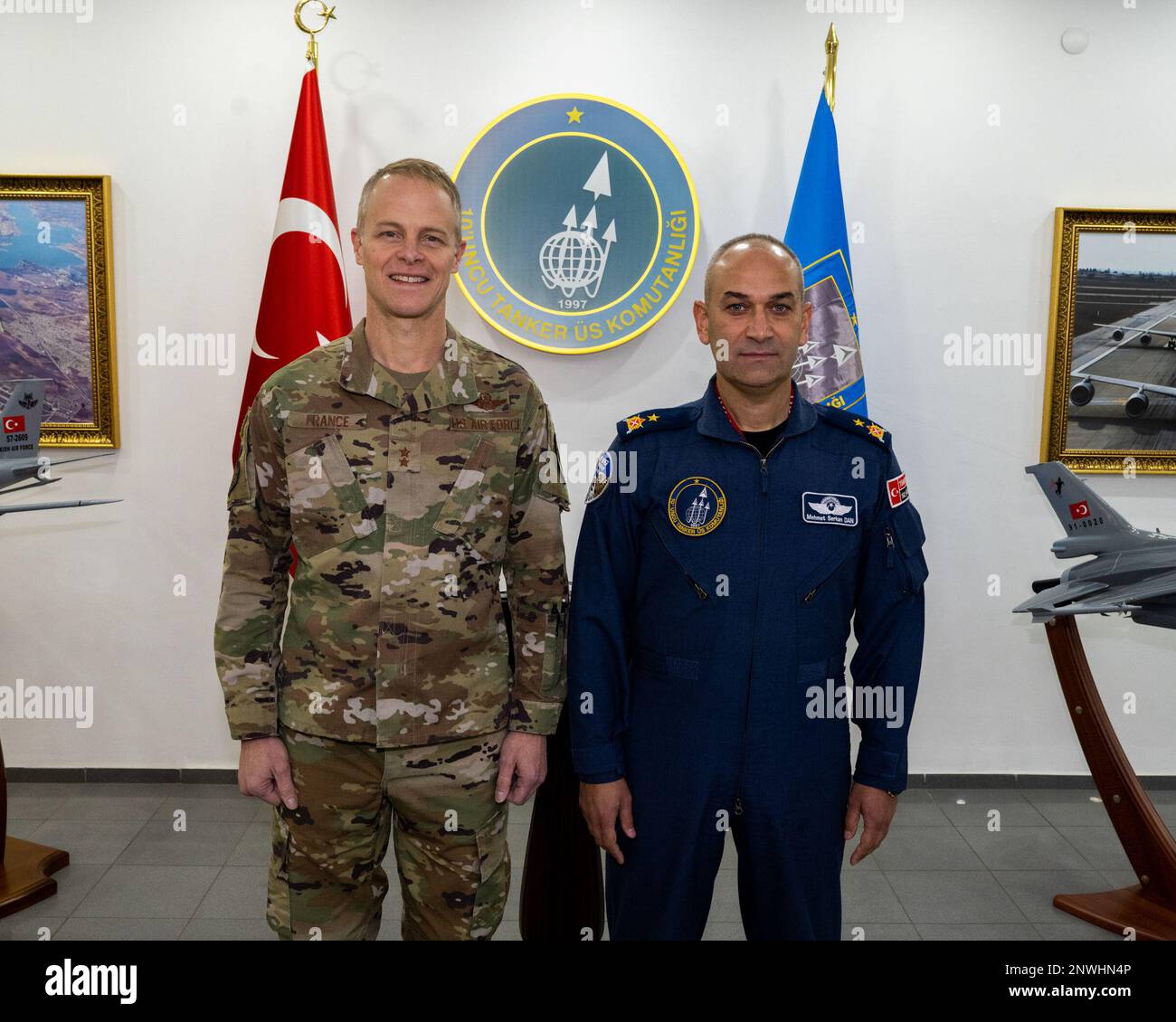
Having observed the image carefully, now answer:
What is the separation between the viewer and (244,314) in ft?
10.2

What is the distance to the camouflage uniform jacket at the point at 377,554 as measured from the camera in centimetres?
149

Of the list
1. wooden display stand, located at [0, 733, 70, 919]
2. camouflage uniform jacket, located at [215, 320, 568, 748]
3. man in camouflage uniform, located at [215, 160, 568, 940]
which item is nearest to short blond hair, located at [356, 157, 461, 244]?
man in camouflage uniform, located at [215, 160, 568, 940]

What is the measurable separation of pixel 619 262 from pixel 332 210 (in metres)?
0.92

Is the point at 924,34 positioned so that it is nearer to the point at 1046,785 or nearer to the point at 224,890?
the point at 1046,785

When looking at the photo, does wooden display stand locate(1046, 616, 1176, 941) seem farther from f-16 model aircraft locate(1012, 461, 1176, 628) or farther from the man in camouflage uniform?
the man in camouflage uniform

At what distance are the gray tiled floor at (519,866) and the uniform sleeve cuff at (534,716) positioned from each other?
1.01 meters

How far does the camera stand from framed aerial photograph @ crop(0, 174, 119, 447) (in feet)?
9.91

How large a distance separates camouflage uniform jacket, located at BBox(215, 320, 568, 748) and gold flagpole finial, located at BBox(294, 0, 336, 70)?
181cm

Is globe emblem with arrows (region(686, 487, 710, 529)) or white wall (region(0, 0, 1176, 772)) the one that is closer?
globe emblem with arrows (region(686, 487, 710, 529))

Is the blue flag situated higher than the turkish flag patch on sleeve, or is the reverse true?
A: the blue flag

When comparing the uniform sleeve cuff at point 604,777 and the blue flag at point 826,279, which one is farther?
the blue flag at point 826,279

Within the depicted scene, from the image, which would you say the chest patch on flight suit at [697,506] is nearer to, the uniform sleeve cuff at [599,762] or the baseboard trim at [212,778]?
the uniform sleeve cuff at [599,762]

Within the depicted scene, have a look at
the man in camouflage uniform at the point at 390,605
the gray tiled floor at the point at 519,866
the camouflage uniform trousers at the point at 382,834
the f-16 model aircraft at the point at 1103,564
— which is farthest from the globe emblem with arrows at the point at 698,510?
the gray tiled floor at the point at 519,866

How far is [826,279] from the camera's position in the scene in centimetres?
285
